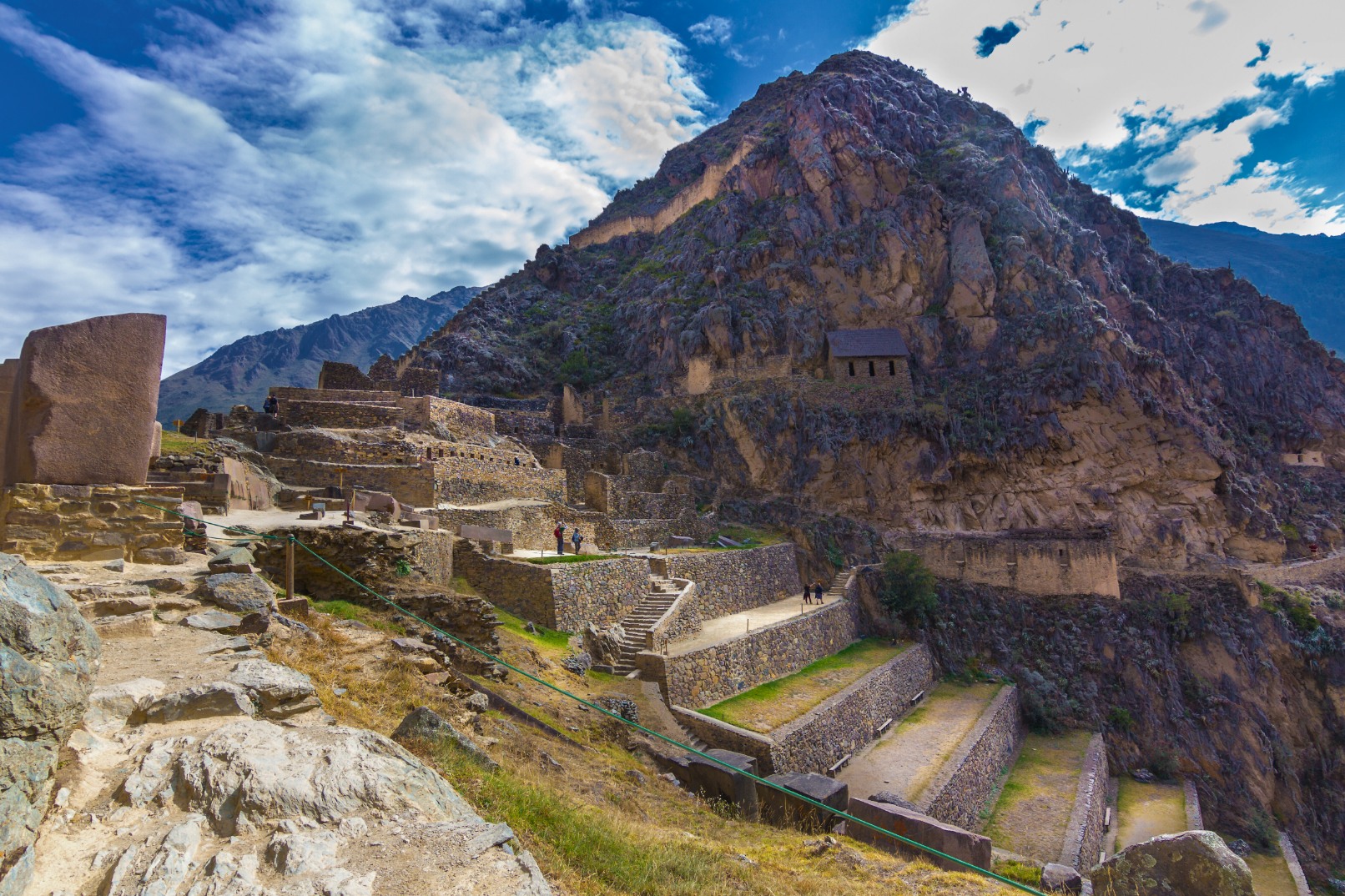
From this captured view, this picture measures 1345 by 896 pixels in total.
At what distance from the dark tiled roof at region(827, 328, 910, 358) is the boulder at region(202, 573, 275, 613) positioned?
35.4 m

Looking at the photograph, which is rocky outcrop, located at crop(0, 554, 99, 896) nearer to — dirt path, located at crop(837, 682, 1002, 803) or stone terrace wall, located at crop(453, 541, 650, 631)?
stone terrace wall, located at crop(453, 541, 650, 631)

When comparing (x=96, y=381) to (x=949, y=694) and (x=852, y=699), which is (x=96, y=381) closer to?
(x=852, y=699)

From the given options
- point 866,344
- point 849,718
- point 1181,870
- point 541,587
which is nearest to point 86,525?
point 541,587

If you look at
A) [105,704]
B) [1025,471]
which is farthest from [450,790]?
[1025,471]

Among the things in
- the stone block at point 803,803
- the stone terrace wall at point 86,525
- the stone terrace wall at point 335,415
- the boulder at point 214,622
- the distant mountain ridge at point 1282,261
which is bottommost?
the stone block at point 803,803

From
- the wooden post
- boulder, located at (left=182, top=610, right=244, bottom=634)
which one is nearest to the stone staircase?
the wooden post

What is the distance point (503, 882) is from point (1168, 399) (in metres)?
43.3

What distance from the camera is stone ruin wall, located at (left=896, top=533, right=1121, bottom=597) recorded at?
29.8m

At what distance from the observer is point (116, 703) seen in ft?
15.1

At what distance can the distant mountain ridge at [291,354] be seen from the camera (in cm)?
6512

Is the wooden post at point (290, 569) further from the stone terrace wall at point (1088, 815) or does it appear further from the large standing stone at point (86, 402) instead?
the stone terrace wall at point (1088, 815)

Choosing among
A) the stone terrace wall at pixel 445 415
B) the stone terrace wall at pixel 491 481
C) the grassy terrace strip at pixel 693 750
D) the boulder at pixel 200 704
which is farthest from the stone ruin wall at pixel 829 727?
the stone terrace wall at pixel 445 415

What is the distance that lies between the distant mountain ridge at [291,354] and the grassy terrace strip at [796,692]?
50680 millimetres

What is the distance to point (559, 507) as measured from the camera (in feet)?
76.7
